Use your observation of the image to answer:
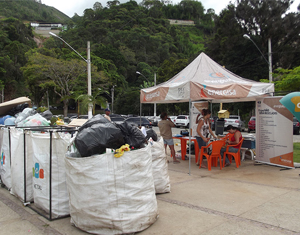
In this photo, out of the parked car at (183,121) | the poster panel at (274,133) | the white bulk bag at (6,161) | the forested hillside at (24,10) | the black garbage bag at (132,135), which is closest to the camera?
the black garbage bag at (132,135)

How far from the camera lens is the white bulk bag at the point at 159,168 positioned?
5152 millimetres

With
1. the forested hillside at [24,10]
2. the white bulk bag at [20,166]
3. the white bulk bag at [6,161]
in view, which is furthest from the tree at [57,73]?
the forested hillside at [24,10]

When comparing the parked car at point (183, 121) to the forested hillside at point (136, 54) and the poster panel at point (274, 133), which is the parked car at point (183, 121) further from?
the poster panel at point (274, 133)

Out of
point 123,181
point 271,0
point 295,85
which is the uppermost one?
point 271,0

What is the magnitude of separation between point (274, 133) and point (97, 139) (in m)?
5.95

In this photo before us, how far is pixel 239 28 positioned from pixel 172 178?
28931mm

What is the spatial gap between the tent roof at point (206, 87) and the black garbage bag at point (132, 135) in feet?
9.84

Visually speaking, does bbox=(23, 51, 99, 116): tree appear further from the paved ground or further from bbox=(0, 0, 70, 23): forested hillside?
bbox=(0, 0, 70, 23): forested hillside

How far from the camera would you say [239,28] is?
31.2 meters

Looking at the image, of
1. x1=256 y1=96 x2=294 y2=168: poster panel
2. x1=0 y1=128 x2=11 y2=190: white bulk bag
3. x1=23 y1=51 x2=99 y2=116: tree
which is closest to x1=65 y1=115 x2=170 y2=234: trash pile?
x1=0 y1=128 x2=11 y2=190: white bulk bag

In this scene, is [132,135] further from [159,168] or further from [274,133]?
[274,133]

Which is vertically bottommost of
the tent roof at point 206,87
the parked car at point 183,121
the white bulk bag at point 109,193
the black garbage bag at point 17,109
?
the white bulk bag at point 109,193

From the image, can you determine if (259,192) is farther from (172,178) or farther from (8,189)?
(8,189)

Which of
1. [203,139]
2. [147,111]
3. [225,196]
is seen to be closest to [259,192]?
[225,196]
